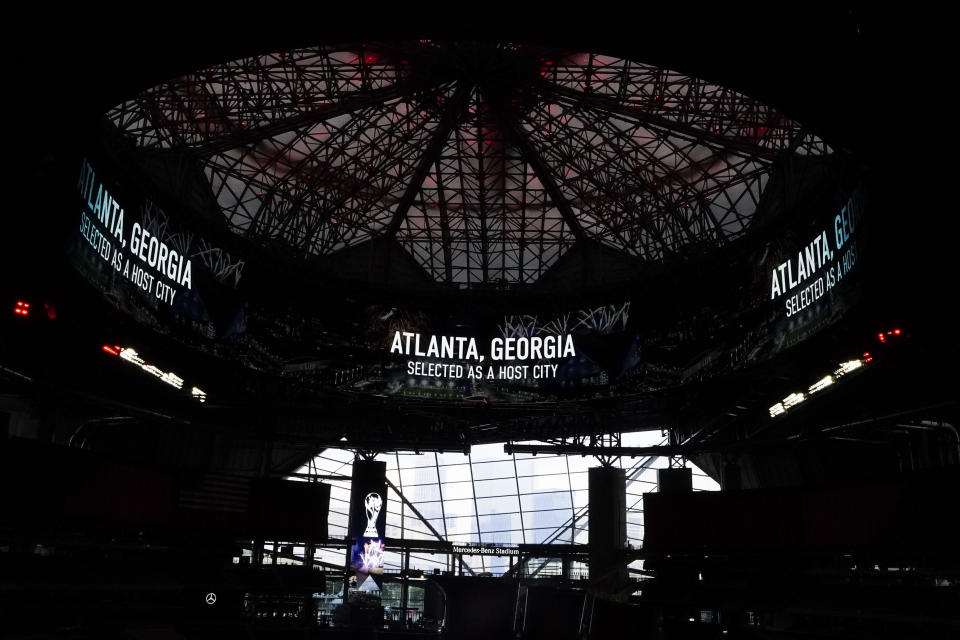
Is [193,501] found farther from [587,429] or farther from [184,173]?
[587,429]

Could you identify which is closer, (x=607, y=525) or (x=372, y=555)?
(x=372, y=555)

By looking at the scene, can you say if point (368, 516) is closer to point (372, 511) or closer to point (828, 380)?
point (372, 511)

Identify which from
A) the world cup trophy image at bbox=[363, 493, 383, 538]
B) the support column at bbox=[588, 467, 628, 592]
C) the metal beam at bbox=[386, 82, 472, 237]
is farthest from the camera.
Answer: the world cup trophy image at bbox=[363, 493, 383, 538]

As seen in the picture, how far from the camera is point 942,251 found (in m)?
20.7

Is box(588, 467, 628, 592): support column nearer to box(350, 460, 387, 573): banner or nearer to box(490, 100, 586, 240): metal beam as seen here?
box(350, 460, 387, 573): banner

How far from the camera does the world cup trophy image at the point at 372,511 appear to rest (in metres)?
37.2

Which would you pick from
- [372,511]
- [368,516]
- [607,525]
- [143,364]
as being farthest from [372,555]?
[143,364]

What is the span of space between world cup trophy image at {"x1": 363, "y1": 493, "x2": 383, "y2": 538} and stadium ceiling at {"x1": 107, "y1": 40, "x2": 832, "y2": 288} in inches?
514

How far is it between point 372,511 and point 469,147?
693 inches

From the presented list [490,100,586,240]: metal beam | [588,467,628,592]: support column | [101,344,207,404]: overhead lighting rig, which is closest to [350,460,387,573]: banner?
[101,344,207,404]: overhead lighting rig

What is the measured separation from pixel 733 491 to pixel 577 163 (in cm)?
1637

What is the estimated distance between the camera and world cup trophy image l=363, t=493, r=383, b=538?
37.2 metres

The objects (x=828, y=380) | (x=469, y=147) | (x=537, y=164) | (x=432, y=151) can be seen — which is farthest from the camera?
(x=469, y=147)

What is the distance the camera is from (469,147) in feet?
127
